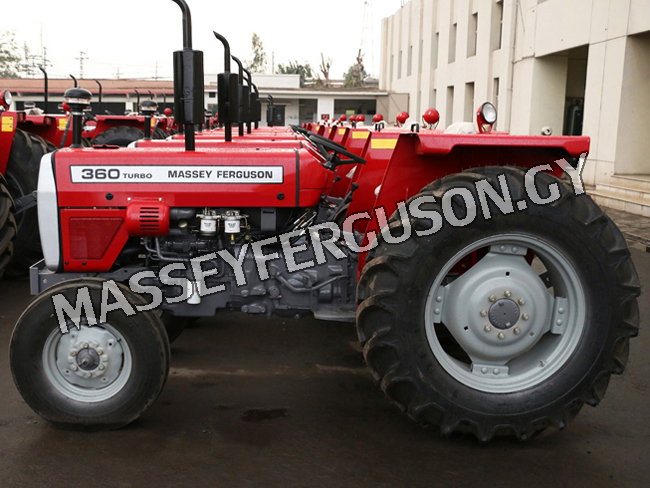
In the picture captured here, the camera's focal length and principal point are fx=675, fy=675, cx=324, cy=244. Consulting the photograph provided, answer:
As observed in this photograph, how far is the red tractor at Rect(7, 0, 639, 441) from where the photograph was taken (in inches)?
116

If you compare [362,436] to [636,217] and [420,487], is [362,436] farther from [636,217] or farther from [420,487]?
[636,217]

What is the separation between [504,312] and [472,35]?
77.4 ft

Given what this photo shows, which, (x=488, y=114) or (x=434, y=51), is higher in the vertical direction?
(x=434, y=51)

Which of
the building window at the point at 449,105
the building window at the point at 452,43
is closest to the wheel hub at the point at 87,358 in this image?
the building window at the point at 449,105

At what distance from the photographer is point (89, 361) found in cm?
312

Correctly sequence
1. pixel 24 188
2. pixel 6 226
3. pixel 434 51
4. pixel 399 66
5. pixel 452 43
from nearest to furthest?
pixel 6 226
pixel 24 188
pixel 452 43
pixel 434 51
pixel 399 66

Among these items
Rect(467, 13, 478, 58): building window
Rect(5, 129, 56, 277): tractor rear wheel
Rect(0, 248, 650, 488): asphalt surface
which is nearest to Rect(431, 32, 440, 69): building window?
Rect(467, 13, 478, 58): building window

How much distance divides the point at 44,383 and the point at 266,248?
1.24 meters

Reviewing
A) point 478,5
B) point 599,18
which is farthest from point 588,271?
point 478,5

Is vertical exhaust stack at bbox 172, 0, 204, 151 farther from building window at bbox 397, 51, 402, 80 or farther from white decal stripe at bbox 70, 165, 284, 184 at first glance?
building window at bbox 397, 51, 402, 80

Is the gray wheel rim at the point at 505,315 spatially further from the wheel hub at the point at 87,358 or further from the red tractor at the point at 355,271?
the wheel hub at the point at 87,358

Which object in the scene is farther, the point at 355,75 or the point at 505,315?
the point at 355,75

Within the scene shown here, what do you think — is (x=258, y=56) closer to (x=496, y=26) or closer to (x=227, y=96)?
(x=496, y=26)

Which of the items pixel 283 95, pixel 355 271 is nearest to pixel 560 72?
pixel 355 271
